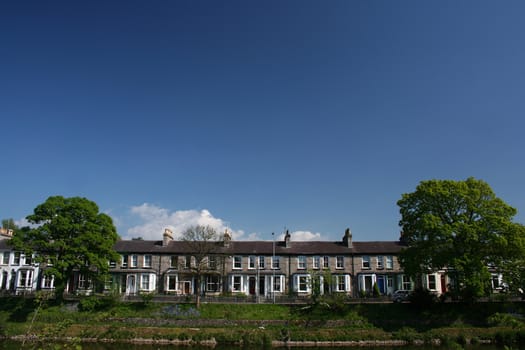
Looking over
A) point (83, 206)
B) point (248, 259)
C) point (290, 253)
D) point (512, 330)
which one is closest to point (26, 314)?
point (83, 206)

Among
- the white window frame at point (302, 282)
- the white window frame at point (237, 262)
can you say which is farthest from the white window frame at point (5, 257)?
the white window frame at point (302, 282)

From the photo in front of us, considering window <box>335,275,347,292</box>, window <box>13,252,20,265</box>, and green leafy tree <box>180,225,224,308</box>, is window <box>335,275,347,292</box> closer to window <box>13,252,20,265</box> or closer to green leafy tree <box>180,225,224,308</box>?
green leafy tree <box>180,225,224,308</box>

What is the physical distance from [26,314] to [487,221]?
48858 millimetres

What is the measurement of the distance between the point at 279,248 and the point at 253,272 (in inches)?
199

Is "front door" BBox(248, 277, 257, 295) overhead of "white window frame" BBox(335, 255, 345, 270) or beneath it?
beneath

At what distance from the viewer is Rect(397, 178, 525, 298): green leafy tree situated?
39.5 m

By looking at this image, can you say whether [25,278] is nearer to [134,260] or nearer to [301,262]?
[134,260]

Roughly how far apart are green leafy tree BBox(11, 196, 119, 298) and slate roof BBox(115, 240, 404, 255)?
27.1 ft

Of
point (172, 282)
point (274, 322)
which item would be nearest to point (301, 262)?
point (274, 322)

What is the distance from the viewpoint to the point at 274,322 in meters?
41.8

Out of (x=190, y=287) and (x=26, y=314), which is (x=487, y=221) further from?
(x=26, y=314)

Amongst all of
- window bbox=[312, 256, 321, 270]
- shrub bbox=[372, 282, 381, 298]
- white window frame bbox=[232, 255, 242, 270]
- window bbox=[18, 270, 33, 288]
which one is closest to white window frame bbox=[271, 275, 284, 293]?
window bbox=[312, 256, 321, 270]

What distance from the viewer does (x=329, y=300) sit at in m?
44.5

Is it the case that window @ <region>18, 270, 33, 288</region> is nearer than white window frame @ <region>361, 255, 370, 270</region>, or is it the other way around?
white window frame @ <region>361, 255, 370, 270</region>
